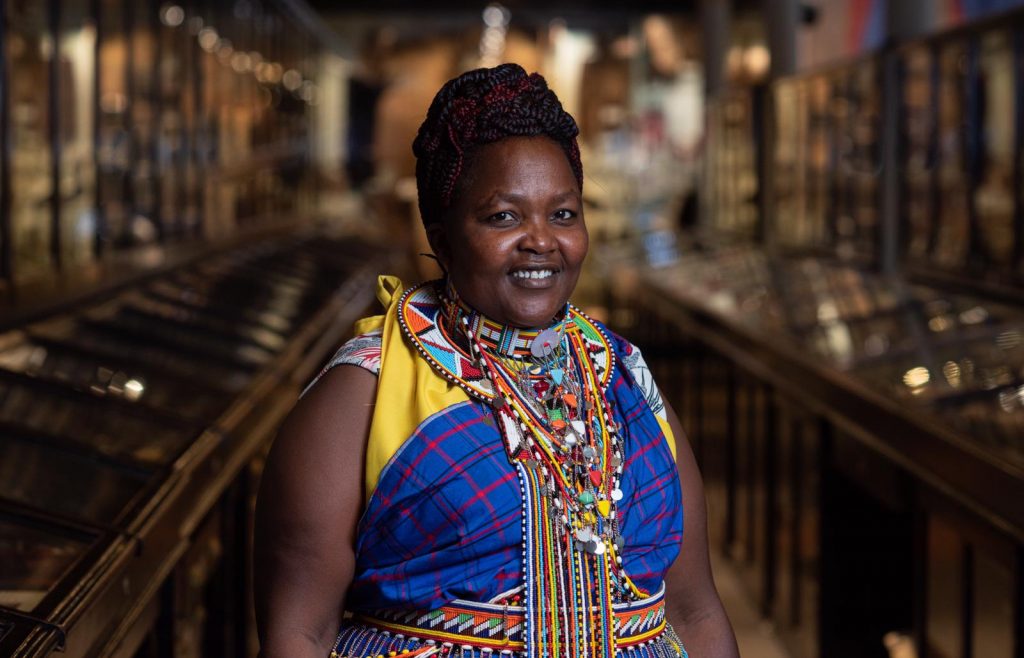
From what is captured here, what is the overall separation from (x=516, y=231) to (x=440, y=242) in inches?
4.7

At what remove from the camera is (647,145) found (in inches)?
728

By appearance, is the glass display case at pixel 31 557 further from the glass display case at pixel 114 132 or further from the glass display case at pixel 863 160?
the glass display case at pixel 863 160

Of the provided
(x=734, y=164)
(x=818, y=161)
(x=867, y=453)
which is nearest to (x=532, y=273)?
(x=867, y=453)

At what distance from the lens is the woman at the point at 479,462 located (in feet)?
5.32

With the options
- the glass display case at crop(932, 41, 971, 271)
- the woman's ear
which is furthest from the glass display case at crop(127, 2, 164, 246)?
the woman's ear

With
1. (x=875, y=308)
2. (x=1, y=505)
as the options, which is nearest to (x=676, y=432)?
(x=1, y=505)

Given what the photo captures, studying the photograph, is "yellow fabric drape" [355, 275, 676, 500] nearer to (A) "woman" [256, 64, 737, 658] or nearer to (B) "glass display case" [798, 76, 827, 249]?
(A) "woman" [256, 64, 737, 658]

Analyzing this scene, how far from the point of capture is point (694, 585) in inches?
73.4

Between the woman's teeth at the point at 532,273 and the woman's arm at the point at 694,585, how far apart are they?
289 millimetres

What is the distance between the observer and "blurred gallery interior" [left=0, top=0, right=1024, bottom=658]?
2.72 meters

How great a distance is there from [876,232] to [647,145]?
484 inches

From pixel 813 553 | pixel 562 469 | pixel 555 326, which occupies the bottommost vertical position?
pixel 813 553

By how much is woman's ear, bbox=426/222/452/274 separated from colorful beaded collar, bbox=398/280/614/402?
0.16 ft

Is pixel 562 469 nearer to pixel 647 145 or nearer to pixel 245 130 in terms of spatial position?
pixel 245 130
